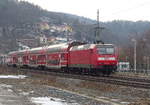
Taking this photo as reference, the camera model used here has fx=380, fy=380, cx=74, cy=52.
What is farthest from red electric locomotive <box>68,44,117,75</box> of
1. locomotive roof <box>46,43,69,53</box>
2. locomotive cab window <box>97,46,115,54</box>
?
locomotive roof <box>46,43,69,53</box>

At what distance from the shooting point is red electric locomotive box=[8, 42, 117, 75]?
123ft

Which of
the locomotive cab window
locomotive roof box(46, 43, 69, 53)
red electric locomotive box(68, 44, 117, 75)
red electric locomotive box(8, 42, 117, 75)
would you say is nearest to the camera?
red electric locomotive box(68, 44, 117, 75)

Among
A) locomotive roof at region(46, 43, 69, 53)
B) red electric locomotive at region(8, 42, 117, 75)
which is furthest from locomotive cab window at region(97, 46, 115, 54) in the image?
locomotive roof at region(46, 43, 69, 53)

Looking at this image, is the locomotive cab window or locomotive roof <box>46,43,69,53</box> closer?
the locomotive cab window

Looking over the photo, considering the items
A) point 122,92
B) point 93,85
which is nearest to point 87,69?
point 93,85

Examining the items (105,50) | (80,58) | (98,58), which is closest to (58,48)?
(80,58)

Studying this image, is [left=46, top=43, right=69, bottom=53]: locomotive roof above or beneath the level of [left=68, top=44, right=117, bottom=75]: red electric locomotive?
above

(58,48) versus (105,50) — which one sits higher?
(58,48)

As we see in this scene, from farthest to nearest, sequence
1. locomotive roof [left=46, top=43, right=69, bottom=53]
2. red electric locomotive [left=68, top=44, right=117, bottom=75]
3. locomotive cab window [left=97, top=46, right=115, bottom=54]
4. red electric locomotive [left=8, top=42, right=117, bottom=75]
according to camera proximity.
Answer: locomotive roof [left=46, top=43, right=69, bottom=53]
locomotive cab window [left=97, top=46, right=115, bottom=54]
red electric locomotive [left=8, top=42, right=117, bottom=75]
red electric locomotive [left=68, top=44, right=117, bottom=75]

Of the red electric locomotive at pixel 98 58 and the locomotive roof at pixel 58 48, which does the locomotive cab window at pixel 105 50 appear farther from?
the locomotive roof at pixel 58 48

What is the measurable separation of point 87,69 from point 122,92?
16.3 m

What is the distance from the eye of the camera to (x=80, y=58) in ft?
132

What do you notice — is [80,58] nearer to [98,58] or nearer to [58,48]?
[98,58]

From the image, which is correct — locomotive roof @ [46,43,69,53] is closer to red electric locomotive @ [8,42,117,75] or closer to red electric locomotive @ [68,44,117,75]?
red electric locomotive @ [8,42,117,75]
